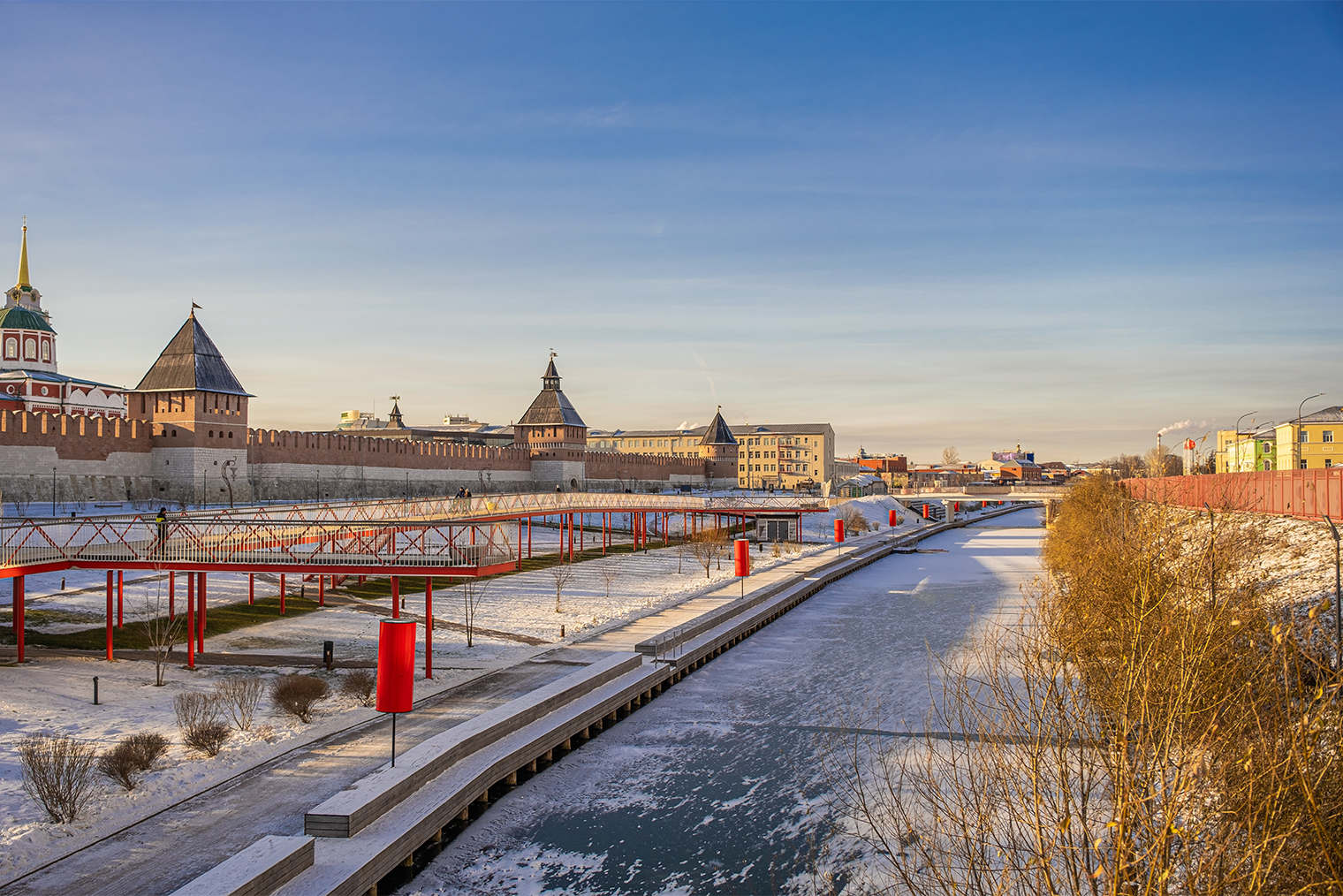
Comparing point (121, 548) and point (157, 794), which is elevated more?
point (121, 548)

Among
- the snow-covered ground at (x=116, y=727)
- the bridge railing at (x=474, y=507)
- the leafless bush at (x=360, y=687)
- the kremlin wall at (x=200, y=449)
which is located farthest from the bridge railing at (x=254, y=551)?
the kremlin wall at (x=200, y=449)

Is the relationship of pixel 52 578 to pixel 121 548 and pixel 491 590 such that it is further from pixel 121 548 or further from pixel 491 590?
pixel 491 590

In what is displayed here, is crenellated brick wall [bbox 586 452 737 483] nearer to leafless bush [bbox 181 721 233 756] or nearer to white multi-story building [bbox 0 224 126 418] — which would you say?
white multi-story building [bbox 0 224 126 418]

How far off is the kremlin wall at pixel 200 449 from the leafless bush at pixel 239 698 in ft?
79.9

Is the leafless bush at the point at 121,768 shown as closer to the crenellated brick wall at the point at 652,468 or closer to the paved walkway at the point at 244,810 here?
the paved walkway at the point at 244,810

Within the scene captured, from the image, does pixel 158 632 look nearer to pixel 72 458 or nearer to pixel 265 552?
pixel 265 552

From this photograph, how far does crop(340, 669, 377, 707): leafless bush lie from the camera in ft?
58.5

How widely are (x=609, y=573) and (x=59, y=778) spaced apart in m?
30.0

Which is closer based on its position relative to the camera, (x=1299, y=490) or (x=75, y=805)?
(x=75, y=805)

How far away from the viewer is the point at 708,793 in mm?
15180

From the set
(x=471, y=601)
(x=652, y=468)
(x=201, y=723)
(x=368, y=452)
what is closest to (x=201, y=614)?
(x=201, y=723)

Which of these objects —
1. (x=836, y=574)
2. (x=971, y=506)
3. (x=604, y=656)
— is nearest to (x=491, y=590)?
(x=604, y=656)

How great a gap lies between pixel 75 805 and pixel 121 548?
37.1 ft

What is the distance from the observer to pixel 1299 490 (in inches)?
1058
